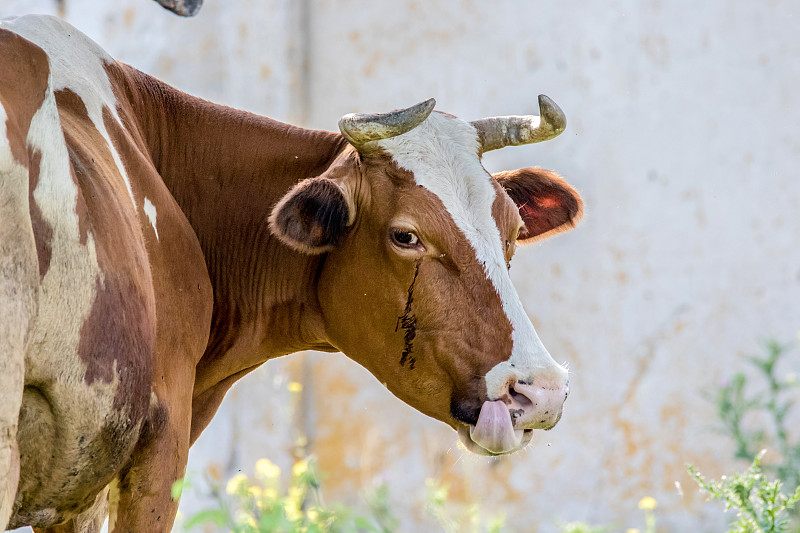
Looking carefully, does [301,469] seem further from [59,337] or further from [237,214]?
[59,337]

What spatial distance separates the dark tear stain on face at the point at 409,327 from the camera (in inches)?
121

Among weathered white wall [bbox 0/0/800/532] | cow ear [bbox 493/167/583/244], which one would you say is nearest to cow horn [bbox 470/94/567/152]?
cow ear [bbox 493/167/583/244]

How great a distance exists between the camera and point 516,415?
2844mm

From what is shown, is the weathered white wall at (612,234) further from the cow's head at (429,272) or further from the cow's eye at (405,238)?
the cow's eye at (405,238)

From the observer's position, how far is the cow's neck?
3420 millimetres

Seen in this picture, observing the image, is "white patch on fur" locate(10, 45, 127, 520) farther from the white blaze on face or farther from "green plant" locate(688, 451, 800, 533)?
"green plant" locate(688, 451, 800, 533)

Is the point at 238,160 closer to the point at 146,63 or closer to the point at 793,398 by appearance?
the point at 146,63

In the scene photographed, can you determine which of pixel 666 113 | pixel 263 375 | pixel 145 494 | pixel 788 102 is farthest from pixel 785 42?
pixel 145 494

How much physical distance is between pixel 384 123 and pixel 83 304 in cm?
122

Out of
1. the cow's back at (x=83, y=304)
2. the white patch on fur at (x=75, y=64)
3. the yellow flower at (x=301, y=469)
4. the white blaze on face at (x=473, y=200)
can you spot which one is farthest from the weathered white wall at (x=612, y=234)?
the cow's back at (x=83, y=304)

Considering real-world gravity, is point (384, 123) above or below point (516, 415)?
above

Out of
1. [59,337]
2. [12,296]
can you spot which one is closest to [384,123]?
[59,337]

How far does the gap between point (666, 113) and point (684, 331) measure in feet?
4.59

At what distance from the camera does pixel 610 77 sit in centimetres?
652
